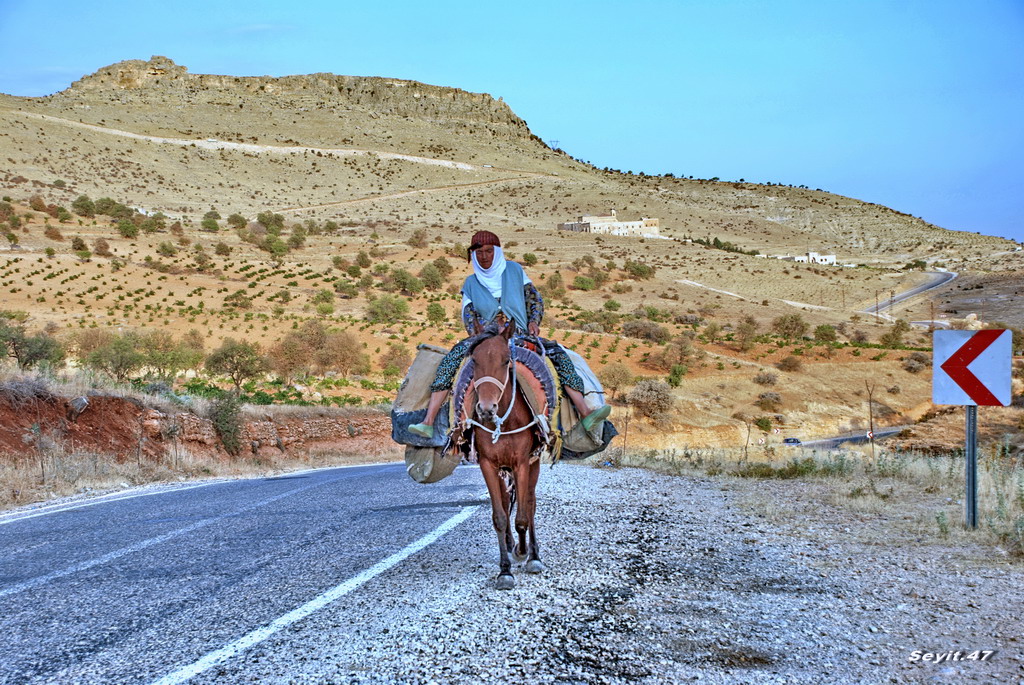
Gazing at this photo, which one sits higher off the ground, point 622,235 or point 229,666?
point 622,235

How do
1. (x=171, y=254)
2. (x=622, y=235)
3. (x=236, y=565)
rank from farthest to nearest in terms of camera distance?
(x=622, y=235)
(x=171, y=254)
(x=236, y=565)

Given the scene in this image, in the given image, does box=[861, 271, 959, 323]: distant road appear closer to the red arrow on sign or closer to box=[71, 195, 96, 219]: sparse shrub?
the red arrow on sign

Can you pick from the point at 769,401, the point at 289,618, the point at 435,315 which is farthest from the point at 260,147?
the point at 289,618

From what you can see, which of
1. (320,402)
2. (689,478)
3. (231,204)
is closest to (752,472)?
(689,478)

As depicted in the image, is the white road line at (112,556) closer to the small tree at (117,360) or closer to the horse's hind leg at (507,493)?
the horse's hind leg at (507,493)

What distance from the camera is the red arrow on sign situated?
29.1 feet

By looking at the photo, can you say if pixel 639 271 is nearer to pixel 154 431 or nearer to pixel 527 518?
pixel 154 431

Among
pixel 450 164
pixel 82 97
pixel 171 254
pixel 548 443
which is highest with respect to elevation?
pixel 82 97

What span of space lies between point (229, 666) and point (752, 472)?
1289cm

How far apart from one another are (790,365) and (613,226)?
64412 mm

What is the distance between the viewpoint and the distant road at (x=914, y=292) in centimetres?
8431

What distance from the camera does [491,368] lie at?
21.7ft

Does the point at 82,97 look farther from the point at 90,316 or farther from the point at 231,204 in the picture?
the point at 90,316

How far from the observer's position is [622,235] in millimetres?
109500
